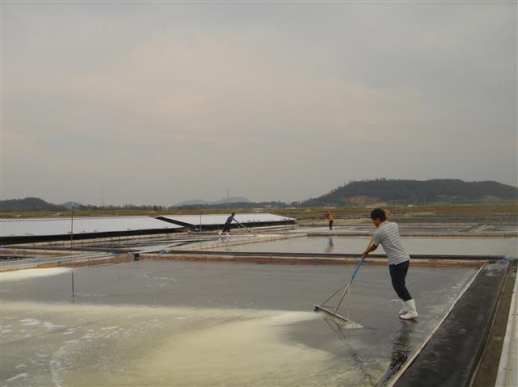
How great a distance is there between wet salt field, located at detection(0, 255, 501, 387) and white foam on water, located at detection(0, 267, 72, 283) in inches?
10.1

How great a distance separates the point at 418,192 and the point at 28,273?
14200 cm

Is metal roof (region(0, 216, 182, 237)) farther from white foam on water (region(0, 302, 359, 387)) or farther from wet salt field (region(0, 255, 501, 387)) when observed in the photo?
white foam on water (region(0, 302, 359, 387))

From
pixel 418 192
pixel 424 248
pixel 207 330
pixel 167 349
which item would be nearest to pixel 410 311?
pixel 207 330

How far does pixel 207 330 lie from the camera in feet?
19.2

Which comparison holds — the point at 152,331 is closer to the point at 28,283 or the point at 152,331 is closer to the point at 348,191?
the point at 28,283

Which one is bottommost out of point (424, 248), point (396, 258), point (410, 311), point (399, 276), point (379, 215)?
point (424, 248)

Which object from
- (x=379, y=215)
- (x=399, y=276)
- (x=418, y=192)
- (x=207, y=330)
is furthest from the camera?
(x=418, y=192)

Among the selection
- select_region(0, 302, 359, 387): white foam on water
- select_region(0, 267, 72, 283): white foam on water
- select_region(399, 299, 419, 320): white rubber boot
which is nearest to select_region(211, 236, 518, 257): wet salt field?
select_region(0, 267, 72, 283): white foam on water

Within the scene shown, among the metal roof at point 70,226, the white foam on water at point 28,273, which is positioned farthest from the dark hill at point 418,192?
the white foam on water at point 28,273

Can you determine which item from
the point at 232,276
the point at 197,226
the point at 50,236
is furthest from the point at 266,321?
the point at 197,226

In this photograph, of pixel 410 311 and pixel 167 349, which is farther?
pixel 410 311

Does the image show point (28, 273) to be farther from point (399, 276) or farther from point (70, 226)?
point (70, 226)

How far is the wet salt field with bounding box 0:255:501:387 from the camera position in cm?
431

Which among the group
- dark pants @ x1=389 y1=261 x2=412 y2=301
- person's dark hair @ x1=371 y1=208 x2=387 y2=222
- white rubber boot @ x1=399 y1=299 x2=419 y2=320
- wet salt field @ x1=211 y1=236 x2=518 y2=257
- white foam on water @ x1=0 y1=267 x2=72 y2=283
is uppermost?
person's dark hair @ x1=371 y1=208 x2=387 y2=222
